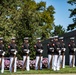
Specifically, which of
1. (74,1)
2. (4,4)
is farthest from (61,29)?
(4,4)

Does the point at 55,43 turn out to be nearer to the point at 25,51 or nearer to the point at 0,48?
the point at 25,51

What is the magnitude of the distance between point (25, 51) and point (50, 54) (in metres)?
1.70

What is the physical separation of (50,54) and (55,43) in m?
0.84

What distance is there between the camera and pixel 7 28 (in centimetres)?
2689

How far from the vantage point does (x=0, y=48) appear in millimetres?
19484

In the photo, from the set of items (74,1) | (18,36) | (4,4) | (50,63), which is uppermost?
(74,1)

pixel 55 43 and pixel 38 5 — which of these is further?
pixel 38 5

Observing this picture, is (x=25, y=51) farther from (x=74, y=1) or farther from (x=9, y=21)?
(x=74, y=1)

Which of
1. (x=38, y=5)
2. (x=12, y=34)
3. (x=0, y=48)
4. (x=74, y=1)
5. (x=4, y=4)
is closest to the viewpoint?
(x=0, y=48)

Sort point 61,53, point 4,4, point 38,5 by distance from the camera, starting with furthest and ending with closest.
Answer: point 38,5, point 4,4, point 61,53

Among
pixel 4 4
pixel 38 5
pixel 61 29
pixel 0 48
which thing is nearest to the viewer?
pixel 0 48

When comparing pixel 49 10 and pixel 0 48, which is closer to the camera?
pixel 0 48

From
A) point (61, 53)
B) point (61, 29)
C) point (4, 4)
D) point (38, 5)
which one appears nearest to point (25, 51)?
point (61, 53)

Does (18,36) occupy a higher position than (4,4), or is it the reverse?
(4,4)
